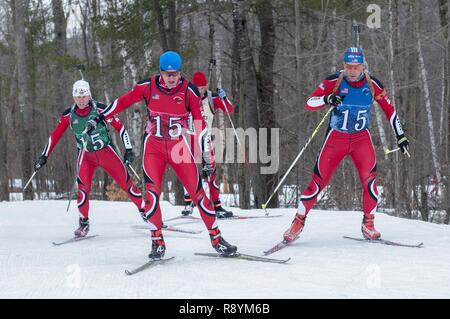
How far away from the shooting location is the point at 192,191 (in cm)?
587

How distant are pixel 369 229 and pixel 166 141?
2.65 m

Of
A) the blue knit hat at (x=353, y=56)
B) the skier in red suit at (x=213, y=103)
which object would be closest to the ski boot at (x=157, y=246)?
the blue knit hat at (x=353, y=56)

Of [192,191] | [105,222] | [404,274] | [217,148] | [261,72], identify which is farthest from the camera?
[217,148]

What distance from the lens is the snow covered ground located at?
466 centimetres

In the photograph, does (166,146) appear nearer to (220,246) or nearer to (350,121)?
(220,246)

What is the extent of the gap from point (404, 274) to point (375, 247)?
1.28 meters

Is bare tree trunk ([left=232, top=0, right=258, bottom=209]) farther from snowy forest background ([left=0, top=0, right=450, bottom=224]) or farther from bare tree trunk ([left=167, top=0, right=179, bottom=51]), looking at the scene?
bare tree trunk ([left=167, top=0, right=179, bottom=51])

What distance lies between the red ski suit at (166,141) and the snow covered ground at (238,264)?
0.61 m

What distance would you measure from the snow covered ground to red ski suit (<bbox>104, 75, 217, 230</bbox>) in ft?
2.02

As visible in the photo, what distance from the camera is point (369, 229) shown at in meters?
6.73

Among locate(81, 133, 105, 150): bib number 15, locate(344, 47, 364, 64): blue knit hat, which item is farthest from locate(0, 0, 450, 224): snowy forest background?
locate(344, 47, 364, 64): blue knit hat
